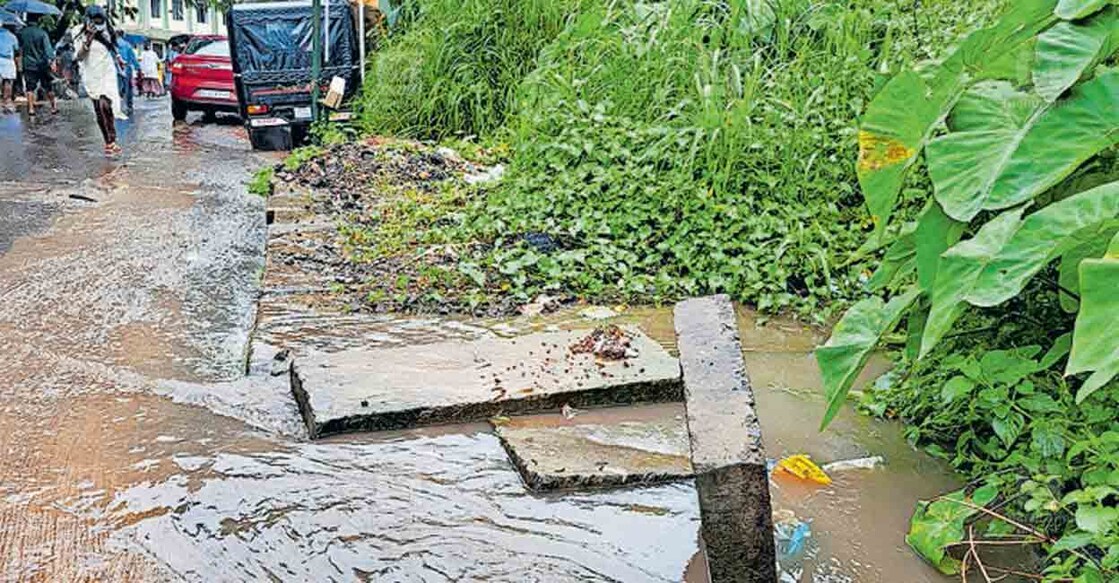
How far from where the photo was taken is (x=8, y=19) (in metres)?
18.7

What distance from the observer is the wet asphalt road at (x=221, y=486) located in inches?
92.5

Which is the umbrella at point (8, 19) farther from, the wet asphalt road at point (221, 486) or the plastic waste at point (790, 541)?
the plastic waste at point (790, 541)

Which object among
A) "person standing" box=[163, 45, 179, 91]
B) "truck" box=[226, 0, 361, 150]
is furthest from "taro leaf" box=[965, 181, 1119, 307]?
"person standing" box=[163, 45, 179, 91]

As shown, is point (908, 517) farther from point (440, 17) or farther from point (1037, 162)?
point (440, 17)

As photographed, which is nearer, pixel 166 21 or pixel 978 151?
pixel 978 151

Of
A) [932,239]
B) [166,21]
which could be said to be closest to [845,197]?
[932,239]

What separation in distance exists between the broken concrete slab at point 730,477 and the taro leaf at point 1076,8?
1220 mm

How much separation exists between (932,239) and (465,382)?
5.43ft

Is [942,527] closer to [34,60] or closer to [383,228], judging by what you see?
[383,228]

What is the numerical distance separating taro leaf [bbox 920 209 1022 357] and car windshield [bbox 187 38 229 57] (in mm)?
15227

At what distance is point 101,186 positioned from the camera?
27.0 feet

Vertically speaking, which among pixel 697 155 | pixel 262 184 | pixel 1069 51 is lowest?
pixel 262 184

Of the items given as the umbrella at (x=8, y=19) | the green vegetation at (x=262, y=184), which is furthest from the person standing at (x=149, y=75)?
the green vegetation at (x=262, y=184)

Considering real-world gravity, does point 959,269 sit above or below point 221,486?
above
